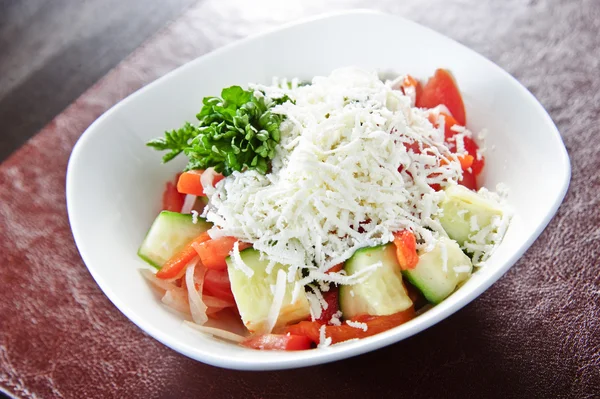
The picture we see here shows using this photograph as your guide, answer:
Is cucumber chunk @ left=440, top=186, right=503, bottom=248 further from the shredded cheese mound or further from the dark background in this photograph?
the dark background

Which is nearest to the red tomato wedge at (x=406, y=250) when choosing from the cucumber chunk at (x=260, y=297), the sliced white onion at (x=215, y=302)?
the cucumber chunk at (x=260, y=297)

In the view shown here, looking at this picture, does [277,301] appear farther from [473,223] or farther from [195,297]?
[473,223]

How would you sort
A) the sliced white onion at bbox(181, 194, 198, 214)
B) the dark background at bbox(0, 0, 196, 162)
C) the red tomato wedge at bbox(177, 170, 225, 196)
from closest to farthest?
the red tomato wedge at bbox(177, 170, 225, 196)
the sliced white onion at bbox(181, 194, 198, 214)
the dark background at bbox(0, 0, 196, 162)

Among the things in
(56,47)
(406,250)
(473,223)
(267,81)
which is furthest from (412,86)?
(56,47)

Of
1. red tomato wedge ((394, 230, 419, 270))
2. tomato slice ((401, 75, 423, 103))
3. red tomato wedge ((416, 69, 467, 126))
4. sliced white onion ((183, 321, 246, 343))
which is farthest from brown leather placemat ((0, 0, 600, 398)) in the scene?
tomato slice ((401, 75, 423, 103))

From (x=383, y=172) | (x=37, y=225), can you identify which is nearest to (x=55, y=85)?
(x=37, y=225)

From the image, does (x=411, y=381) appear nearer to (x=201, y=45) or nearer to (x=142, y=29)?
(x=201, y=45)

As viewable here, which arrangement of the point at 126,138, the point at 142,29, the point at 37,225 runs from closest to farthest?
the point at 126,138
the point at 37,225
the point at 142,29
